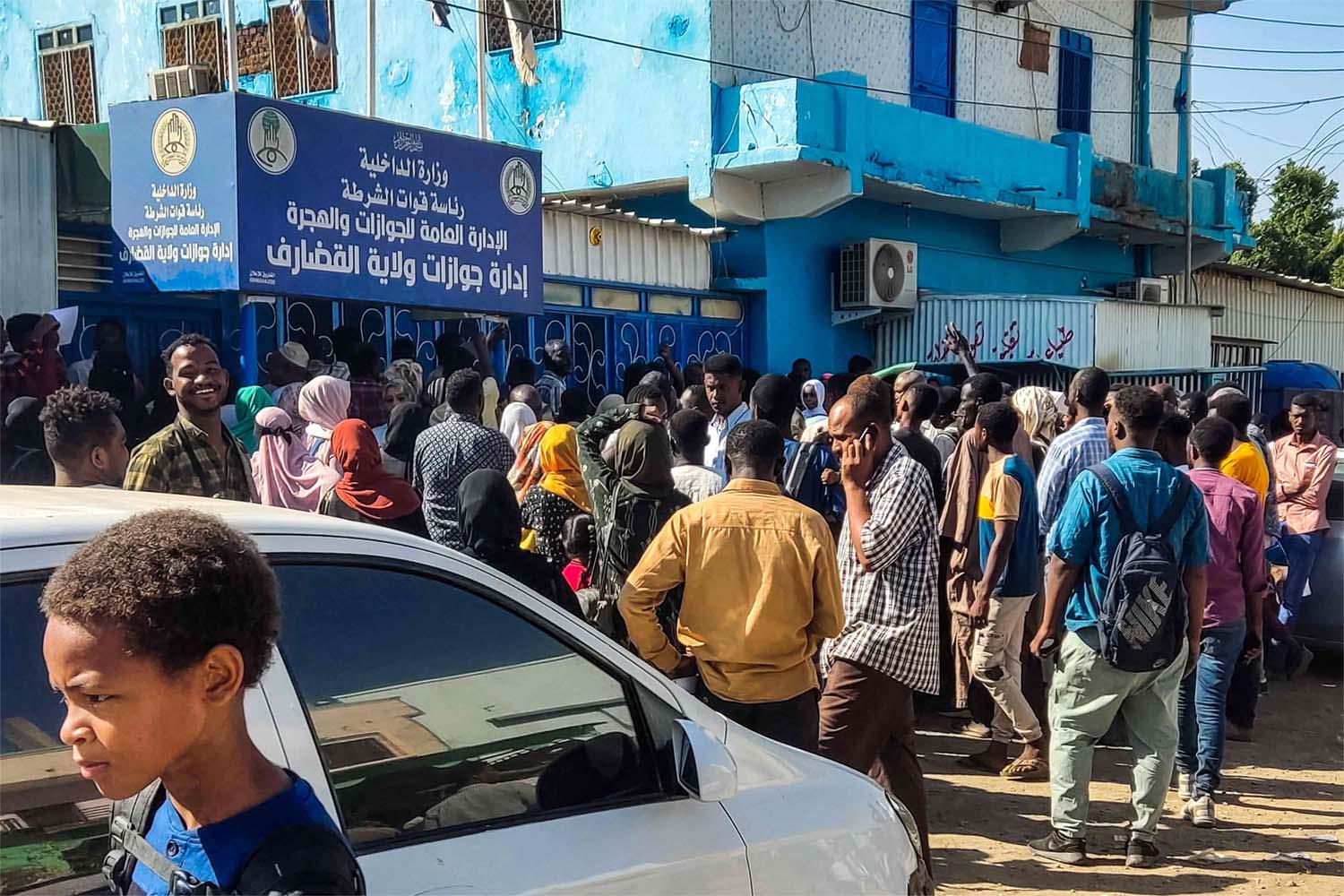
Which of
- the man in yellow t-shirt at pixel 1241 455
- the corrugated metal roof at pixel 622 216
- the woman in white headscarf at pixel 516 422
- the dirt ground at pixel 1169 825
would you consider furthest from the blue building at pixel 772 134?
the dirt ground at pixel 1169 825

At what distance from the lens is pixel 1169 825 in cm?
538

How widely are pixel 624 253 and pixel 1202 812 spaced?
8.24m

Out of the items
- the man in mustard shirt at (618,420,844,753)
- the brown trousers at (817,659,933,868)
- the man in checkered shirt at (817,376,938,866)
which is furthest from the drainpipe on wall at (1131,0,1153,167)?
the man in mustard shirt at (618,420,844,753)

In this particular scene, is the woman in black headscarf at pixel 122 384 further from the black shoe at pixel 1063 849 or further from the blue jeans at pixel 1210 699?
the blue jeans at pixel 1210 699

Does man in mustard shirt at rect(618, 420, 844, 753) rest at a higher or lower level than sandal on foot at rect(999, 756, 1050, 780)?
higher

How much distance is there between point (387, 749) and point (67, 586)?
810mm

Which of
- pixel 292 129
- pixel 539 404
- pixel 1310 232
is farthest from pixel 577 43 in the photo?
pixel 1310 232

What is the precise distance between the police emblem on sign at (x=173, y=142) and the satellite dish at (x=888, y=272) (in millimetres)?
8507

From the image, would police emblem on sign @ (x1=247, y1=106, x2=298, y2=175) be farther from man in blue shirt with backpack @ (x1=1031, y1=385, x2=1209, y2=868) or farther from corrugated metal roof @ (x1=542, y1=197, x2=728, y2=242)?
man in blue shirt with backpack @ (x1=1031, y1=385, x2=1209, y2=868)

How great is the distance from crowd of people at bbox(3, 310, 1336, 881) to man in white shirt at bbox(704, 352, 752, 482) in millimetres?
23

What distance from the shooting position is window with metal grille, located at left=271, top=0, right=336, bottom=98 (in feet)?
48.8

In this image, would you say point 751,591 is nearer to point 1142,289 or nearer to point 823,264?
point 823,264

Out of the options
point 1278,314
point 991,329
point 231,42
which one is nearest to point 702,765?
point 231,42

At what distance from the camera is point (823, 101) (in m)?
13.0
